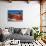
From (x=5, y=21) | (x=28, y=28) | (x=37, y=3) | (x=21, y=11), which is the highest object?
(x=37, y=3)

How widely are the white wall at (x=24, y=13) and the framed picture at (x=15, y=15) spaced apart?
112 millimetres

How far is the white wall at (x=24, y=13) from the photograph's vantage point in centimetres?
425

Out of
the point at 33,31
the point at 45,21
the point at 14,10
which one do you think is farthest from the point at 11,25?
the point at 45,21

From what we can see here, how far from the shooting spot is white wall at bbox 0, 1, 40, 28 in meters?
4.25

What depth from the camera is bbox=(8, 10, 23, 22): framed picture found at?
427 centimetres

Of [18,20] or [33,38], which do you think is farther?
[18,20]

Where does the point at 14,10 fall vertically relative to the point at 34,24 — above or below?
above

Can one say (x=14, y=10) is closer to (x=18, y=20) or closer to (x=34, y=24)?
(x=18, y=20)

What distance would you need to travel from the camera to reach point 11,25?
4270 millimetres

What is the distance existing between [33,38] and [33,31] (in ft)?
0.94

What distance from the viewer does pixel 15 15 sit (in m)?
4.28

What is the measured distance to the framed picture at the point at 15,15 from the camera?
427cm

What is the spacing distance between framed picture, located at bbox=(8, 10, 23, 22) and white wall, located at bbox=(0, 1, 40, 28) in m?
0.11

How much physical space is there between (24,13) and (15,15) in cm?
34
